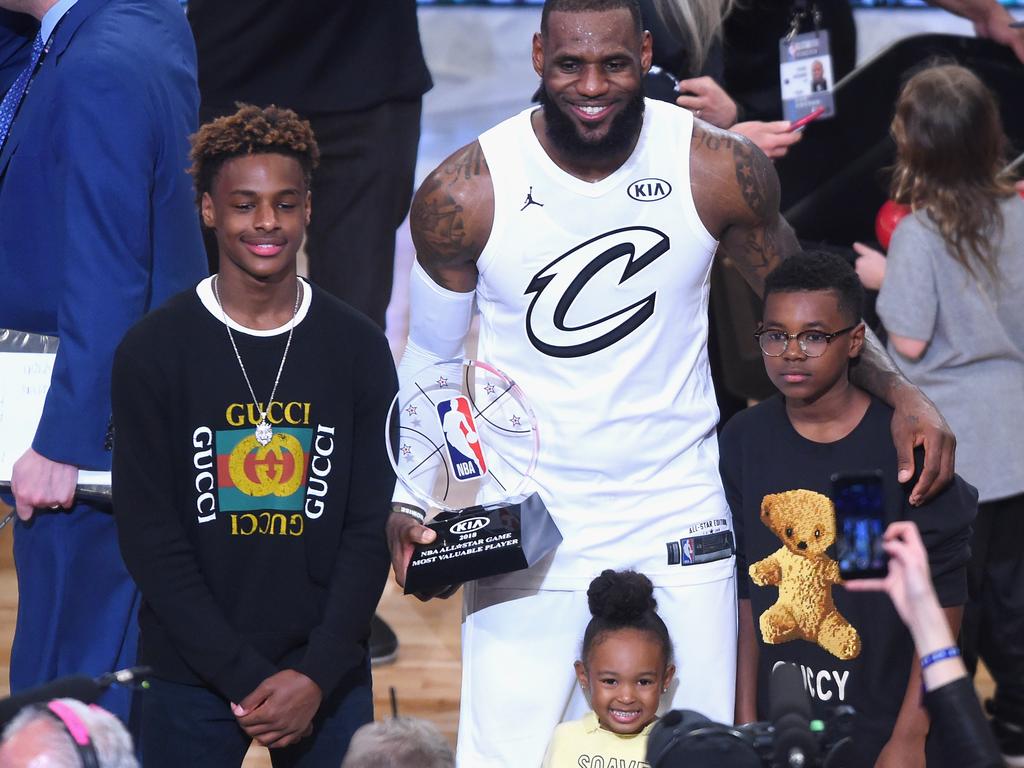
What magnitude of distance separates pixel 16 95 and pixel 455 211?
1056mm

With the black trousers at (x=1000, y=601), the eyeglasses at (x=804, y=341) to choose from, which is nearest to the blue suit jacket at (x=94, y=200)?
the eyeglasses at (x=804, y=341)

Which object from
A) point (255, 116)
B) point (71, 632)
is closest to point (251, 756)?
point (71, 632)

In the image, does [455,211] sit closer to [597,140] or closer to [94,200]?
[597,140]

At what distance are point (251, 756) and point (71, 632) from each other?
104 centimetres

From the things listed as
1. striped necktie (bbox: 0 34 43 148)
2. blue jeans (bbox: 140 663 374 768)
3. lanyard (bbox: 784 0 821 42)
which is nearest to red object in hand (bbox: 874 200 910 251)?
lanyard (bbox: 784 0 821 42)

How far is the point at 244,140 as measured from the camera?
117 inches

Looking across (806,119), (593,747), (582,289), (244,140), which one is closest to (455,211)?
(582,289)

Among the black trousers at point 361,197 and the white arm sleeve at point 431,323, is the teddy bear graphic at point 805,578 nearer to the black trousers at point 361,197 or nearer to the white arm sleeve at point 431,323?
the white arm sleeve at point 431,323

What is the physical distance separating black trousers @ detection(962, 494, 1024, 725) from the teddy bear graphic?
121 cm

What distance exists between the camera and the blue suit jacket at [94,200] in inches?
124

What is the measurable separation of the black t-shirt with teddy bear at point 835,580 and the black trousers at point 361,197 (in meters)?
1.86

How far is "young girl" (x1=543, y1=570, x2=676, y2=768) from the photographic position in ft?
9.46

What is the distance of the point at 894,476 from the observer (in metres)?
2.94

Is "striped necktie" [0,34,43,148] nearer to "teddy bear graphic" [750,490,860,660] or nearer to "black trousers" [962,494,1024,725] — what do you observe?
"teddy bear graphic" [750,490,860,660]
